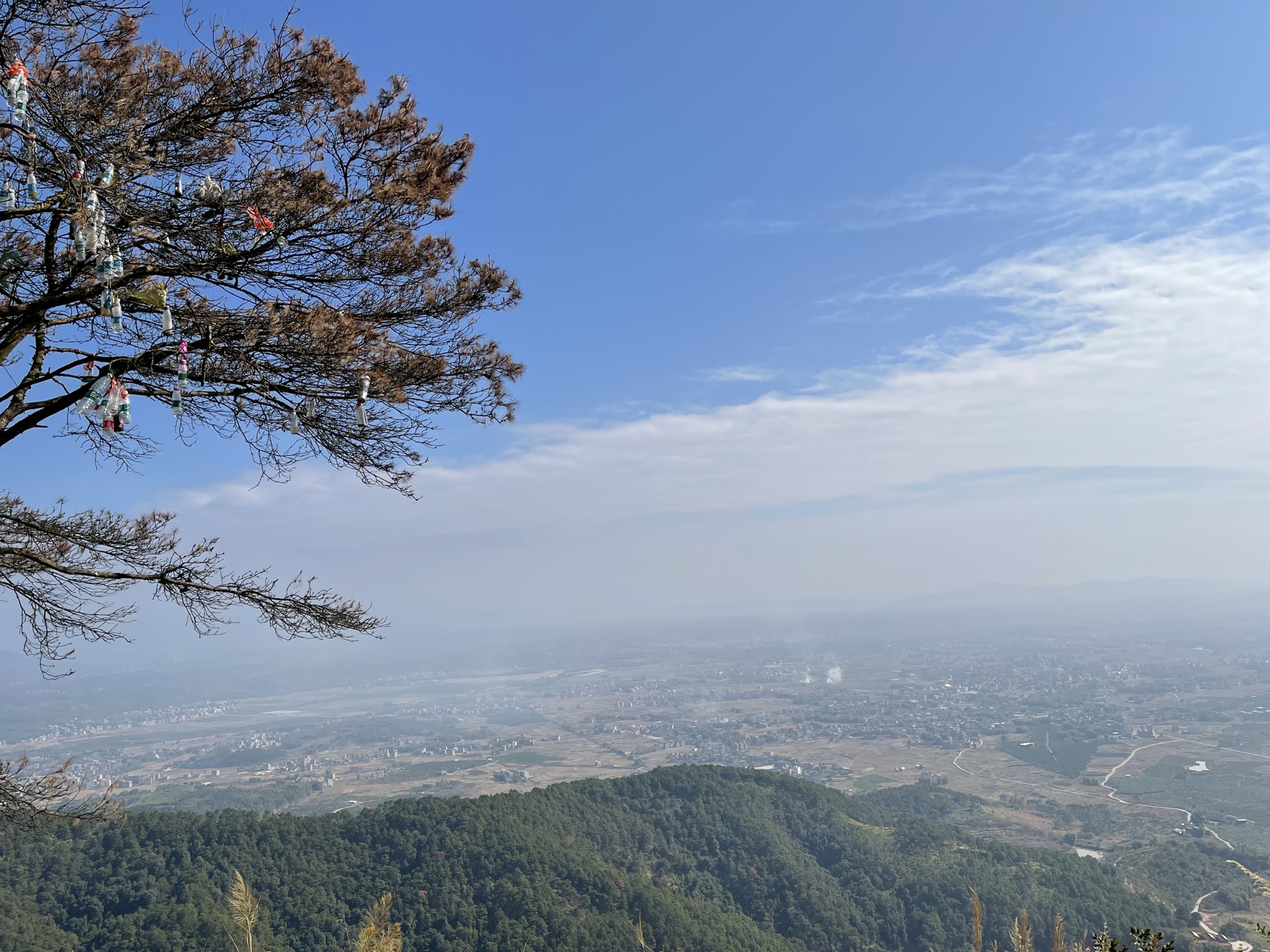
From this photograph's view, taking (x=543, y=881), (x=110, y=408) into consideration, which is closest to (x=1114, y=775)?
(x=543, y=881)

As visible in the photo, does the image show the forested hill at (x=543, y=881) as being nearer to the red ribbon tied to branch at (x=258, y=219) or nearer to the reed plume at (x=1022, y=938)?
the reed plume at (x=1022, y=938)

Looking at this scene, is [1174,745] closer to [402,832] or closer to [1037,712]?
[1037,712]

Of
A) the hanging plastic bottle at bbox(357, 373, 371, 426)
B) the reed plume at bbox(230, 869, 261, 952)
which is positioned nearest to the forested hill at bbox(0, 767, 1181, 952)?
the reed plume at bbox(230, 869, 261, 952)

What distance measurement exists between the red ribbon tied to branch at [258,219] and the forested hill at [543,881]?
15945 mm

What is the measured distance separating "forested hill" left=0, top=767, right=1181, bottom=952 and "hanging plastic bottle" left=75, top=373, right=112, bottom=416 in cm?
1559

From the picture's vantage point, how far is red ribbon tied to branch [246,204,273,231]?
2654 mm

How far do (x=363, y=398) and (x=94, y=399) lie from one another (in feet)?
3.27

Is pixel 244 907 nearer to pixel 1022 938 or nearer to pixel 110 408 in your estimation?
pixel 110 408

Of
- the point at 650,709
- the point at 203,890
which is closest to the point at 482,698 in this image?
the point at 650,709

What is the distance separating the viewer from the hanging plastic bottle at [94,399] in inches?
→ 92.7

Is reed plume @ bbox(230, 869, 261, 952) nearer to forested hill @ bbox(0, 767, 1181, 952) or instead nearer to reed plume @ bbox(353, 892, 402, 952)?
reed plume @ bbox(353, 892, 402, 952)

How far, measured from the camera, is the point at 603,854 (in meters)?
22.4

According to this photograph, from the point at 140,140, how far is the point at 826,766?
46.2 metres

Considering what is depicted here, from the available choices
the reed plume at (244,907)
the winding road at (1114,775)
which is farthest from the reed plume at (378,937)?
the winding road at (1114,775)
